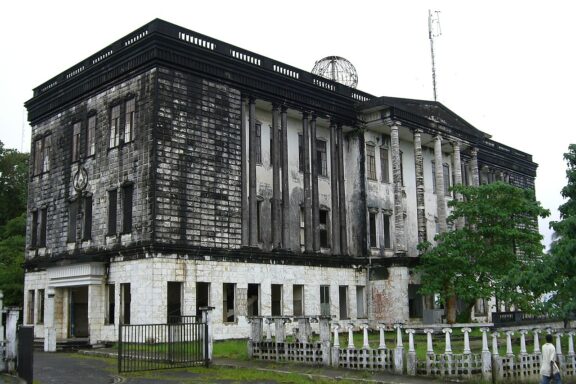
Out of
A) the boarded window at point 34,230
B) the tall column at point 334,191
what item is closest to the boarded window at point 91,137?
the boarded window at point 34,230

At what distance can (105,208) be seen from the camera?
2898 centimetres

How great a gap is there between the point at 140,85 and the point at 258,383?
16.1 meters

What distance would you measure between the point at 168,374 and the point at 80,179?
1594 cm

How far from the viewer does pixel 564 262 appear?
1922 cm

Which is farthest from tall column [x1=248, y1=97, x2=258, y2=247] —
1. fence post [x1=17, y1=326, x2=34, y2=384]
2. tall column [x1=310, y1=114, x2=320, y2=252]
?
fence post [x1=17, y1=326, x2=34, y2=384]

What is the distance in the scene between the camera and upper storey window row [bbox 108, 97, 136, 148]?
28.2 metres

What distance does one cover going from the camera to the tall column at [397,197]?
34312 millimetres

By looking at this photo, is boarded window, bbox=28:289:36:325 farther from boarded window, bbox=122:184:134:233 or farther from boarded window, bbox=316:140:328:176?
boarded window, bbox=316:140:328:176

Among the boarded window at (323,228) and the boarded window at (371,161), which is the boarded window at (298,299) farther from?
the boarded window at (371,161)

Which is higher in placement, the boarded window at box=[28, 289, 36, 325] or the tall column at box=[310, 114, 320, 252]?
the tall column at box=[310, 114, 320, 252]

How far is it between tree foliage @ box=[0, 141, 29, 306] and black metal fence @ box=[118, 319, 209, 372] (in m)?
22.7

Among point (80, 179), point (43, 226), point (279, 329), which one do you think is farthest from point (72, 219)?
point (279, 329)

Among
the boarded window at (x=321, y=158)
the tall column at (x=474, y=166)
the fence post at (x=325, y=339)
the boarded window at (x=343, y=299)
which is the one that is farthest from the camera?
the tall column at (x=474, y=166)

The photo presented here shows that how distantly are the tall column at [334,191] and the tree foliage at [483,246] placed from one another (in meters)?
4.74
